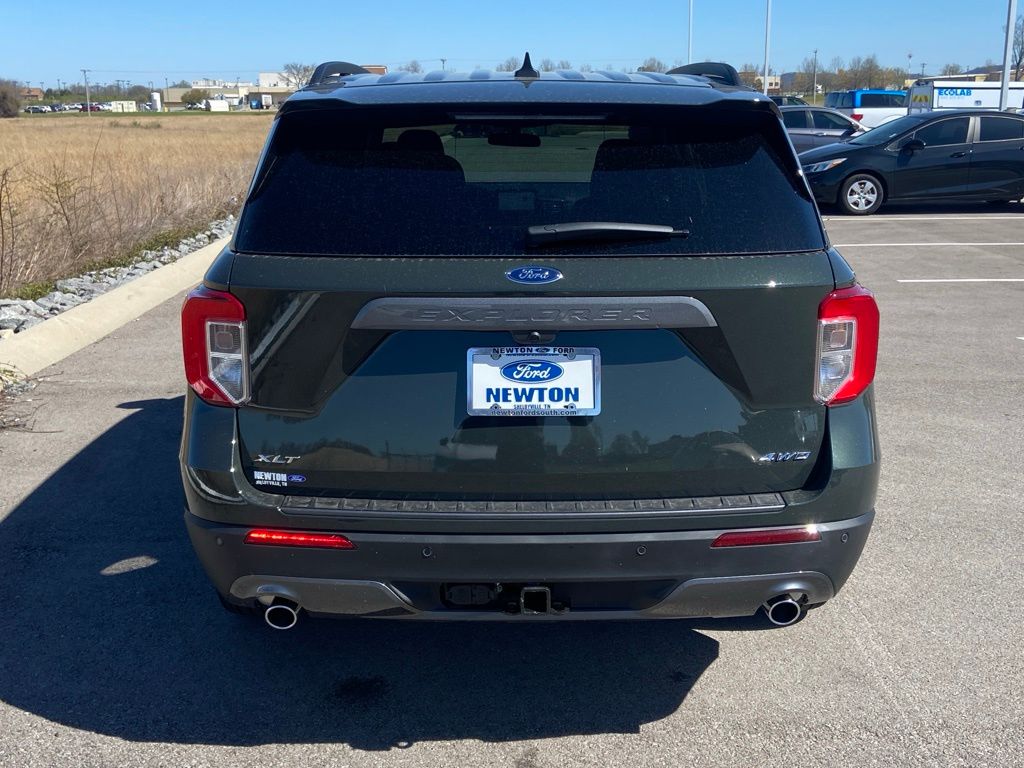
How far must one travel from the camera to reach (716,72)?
167 inches

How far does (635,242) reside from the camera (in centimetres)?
285

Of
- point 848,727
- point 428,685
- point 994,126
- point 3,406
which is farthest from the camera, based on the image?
point 994,126

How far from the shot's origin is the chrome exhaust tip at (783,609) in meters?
3.02

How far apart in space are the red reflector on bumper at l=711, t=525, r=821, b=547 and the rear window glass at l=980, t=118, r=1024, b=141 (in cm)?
1615

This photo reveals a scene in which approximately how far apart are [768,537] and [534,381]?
2.63 feet

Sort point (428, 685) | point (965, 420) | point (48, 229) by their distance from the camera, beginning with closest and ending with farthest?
point (428, 685) → point (965, 420) → point (48, 229)

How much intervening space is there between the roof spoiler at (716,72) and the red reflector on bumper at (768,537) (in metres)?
1.72

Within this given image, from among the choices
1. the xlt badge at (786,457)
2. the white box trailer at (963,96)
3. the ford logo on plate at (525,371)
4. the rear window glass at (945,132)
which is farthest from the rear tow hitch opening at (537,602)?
the white box trailer at (963,96)

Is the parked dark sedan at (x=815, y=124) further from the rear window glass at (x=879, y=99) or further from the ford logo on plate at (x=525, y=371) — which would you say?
the ford logo on plate at (x=525, y=371)

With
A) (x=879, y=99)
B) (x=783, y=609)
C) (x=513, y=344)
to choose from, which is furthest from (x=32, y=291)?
(x=879, y=99)

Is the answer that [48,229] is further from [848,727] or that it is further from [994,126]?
[994,126]

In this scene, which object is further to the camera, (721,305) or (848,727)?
(848,727)

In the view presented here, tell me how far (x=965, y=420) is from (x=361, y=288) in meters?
4.75

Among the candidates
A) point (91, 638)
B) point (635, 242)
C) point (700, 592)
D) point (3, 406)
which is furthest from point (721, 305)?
point (3, 406)
